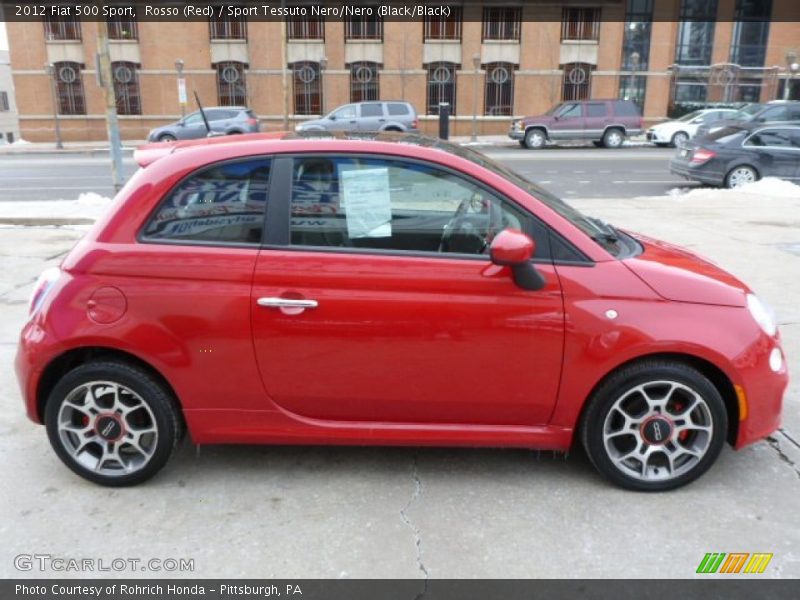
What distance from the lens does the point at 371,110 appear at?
1013 inches

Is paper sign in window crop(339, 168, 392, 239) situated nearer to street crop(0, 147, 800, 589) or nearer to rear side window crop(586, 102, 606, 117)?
street crop(0, 147, 800, 589)

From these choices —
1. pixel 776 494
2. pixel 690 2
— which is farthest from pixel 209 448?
pixel 690 2

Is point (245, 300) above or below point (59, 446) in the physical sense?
above

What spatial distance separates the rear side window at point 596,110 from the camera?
2714cm

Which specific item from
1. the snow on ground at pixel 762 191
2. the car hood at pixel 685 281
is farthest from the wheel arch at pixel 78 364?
the snow on ground at pixel 762 191

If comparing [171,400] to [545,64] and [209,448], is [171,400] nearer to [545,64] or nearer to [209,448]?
[209,448]

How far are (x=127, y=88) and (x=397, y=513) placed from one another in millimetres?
35642

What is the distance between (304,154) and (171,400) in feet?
4.34

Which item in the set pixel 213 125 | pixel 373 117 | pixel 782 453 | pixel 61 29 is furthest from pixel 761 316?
pixel 61 29

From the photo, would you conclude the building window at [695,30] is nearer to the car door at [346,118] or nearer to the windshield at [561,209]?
the car door at [346,118]

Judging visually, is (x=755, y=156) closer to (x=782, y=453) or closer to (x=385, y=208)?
(x=782, y=453)

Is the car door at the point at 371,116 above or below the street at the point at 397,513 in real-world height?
above

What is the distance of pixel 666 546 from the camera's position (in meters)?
2.82

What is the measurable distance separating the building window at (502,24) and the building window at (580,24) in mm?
2408
